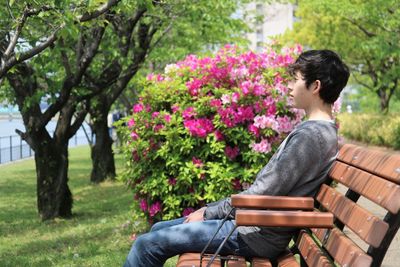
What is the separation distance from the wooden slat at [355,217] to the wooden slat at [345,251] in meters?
0.05

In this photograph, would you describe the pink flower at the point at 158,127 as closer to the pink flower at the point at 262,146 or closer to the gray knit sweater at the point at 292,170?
the pink flower at the point at 262,146

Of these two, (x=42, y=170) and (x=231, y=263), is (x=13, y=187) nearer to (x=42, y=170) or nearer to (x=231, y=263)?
(x=42, y=170)

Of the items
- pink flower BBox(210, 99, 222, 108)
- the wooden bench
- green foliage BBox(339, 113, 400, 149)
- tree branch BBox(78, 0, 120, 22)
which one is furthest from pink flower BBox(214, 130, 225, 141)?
green foliage BBox(339, 113, 400, 149)

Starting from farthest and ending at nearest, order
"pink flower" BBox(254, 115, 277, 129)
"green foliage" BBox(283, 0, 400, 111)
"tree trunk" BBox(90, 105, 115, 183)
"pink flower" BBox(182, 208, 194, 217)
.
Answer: "green foliage" BBox(283, 0, 400, 111)
"tree trunk" BBox(90, 105, 115, 183)
"pink flower" BBox(182, 208, 194, 217)
"pink flower" BBox(254, 115, 277, 129)

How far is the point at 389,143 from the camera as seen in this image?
85.6ft

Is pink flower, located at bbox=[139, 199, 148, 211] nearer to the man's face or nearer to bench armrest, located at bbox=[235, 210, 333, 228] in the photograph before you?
the man's face

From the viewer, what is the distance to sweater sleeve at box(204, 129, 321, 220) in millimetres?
3230

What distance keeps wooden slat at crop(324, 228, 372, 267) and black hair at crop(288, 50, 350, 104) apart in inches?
28.9

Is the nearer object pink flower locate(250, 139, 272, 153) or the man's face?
the man's face

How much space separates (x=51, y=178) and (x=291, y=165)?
738 centimetres

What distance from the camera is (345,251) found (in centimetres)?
269

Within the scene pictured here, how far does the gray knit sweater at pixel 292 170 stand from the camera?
323 centimetres

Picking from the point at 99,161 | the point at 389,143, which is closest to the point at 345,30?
the point at 389,143

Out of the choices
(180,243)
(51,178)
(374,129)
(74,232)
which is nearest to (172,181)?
(74,232)
